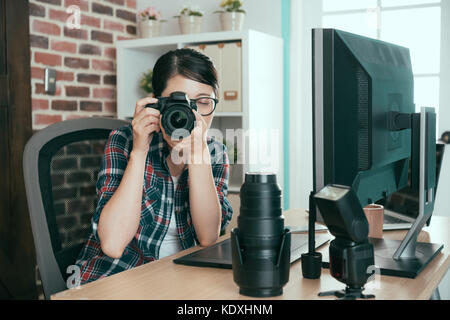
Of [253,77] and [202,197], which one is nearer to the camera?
[202,197]

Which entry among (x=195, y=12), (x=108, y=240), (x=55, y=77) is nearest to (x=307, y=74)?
(x=195, y=12)

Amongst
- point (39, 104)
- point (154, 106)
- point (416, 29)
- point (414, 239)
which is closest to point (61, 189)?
point (154, 106)

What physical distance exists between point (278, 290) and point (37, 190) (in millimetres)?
605

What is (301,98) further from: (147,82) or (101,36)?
(101,36)

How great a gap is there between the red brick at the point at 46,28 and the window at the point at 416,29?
1516mm

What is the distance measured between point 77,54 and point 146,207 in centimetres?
161

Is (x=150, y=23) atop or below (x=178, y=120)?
atop

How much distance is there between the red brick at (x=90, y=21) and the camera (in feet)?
8.44

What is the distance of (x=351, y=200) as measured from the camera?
0.76 m

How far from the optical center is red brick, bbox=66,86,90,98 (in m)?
2.51

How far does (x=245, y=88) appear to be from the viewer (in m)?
2.34

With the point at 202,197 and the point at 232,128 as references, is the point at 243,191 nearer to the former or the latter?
the point at 202,197
